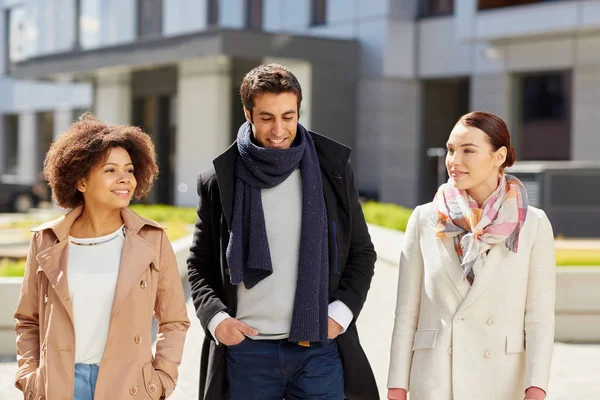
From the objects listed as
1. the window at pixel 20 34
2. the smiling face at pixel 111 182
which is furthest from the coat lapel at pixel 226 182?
the window at pixel 20 34

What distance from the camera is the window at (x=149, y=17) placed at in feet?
93.0

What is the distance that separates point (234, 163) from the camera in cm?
381

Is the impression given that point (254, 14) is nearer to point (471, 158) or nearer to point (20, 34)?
point (20, 34)

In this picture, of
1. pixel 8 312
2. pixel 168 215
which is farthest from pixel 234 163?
pixel 168 215

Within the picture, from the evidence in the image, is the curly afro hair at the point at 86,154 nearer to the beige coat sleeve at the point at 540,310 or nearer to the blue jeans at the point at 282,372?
the blue jeans at the point at 282,372

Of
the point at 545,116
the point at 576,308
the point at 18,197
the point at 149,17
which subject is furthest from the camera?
the point at 149,17

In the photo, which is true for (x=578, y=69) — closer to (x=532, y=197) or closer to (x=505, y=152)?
(x=532, y=197)

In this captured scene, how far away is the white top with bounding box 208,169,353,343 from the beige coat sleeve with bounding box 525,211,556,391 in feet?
2.31

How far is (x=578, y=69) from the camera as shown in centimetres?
1973

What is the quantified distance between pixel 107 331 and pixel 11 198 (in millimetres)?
25795

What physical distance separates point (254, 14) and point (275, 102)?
2208 cm

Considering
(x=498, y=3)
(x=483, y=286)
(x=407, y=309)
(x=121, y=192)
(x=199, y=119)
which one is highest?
(x=498, y=3)

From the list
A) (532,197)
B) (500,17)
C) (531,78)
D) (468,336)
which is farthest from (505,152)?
(531,78)

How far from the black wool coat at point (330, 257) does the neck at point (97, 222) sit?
42cm
